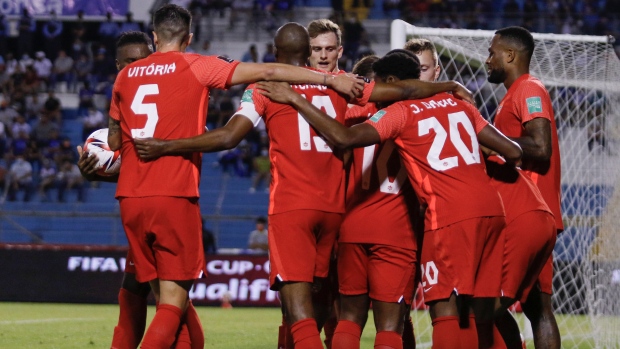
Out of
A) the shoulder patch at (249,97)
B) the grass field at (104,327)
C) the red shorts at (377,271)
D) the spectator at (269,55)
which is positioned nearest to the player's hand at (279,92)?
the shoulder patch at (249,97)

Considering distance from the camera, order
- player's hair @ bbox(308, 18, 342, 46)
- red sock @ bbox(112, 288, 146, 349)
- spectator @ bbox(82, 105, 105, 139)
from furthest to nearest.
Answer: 1. spectator @ bbox(82, 105, 105, 139)
2. player's hair @ bbox(308, 18, 342, 46)
3. red sock @ bbox(112, 288, 146, 349)

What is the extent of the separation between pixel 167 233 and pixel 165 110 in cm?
77

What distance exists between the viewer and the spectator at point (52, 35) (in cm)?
2675

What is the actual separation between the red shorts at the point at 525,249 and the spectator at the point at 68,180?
1687cm

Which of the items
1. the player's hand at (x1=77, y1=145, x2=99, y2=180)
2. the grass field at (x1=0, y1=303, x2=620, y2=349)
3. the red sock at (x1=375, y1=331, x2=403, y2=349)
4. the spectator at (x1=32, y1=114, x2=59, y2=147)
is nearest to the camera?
the red sock at (x1=375, y1=331, x2=403, y2=349)

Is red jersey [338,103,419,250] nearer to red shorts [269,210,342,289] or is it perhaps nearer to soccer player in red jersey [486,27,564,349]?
red shorts [269,210,342,289]

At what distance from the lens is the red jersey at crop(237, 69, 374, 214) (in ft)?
19.1

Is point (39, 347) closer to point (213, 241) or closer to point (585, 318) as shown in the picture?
point (585, 318)

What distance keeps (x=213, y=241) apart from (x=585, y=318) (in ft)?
24.8

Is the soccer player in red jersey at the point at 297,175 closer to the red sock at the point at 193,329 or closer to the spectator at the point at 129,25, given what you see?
the red sock at the point at 193,329

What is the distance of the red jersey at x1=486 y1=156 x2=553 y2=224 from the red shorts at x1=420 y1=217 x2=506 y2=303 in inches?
18.3

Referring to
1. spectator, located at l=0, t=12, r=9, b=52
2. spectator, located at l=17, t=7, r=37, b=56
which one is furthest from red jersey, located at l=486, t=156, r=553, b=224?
spectator, located at l=0, t=12, r=9, b=52

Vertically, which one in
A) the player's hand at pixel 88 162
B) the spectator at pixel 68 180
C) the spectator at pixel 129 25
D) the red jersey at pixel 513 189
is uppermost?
the spectator at pixel 129 25

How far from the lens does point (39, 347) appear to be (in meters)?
9.10
